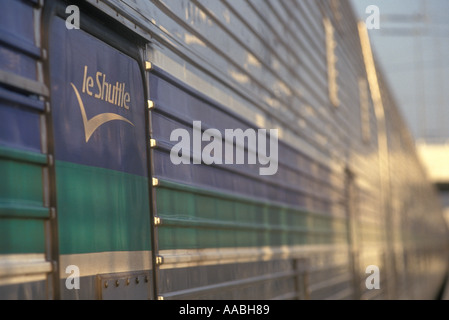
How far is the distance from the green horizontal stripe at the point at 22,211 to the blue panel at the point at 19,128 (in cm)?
14

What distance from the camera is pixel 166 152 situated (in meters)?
2.67

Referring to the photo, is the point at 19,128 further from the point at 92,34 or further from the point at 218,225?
the point at 218,225

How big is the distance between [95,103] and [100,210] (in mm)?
305

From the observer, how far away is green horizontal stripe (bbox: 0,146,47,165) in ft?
5.65

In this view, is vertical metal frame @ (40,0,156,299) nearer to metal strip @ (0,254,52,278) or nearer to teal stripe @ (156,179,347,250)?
metal strip @ (0,254,52,278)

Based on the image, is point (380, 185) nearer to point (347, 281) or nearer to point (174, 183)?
point (347, 281)

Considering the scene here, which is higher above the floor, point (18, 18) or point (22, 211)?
point (18, 18)

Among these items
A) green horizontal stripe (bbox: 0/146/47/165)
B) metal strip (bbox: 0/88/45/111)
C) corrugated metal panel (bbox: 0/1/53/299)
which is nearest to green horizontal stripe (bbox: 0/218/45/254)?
corrugated metal panel (bbox: 0/1/53/299)

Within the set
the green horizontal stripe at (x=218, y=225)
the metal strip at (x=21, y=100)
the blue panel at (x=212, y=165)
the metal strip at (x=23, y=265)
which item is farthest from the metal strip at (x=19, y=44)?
the green horizontal stripe at (x=218, y=225)

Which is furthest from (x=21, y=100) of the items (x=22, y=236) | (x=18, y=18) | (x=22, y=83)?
(x=22, y=236)

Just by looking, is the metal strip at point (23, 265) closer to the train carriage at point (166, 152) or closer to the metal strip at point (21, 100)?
the train carriage at point (166, 152)

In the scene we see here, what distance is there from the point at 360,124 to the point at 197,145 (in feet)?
16.6

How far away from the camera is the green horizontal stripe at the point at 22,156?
1.72 meters

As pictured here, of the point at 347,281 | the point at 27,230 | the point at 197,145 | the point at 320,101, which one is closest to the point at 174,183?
the point at 197,145
